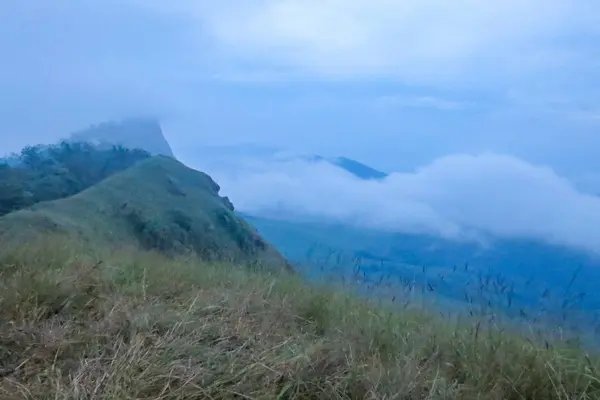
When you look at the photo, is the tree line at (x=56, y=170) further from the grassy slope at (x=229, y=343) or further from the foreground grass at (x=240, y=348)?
the foreground grass at (x=240, y=348)

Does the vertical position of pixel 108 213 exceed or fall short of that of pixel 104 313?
it falls short

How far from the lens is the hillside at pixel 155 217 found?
7.86m

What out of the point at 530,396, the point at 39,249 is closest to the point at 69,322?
the point at 39,249

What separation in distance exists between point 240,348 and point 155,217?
7208 mm

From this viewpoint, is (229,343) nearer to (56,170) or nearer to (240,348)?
(240,348)

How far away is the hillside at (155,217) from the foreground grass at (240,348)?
2.02 m

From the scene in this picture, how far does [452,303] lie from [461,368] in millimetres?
1328

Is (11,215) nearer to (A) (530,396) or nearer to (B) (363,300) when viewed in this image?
(B) (363,300)

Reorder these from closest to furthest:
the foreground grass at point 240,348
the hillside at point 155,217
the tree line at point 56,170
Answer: the foreground grass at point 240,348, the hillside at point 155,217, the tree line at point 56,170

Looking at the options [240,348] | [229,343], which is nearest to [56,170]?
[229,343]

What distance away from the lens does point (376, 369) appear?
10.0 ft

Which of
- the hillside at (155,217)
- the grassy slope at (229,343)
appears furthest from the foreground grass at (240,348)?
the hillside at (155,217)

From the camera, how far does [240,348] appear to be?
3.31 m

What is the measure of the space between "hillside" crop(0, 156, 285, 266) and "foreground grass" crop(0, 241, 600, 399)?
6.62 feet
